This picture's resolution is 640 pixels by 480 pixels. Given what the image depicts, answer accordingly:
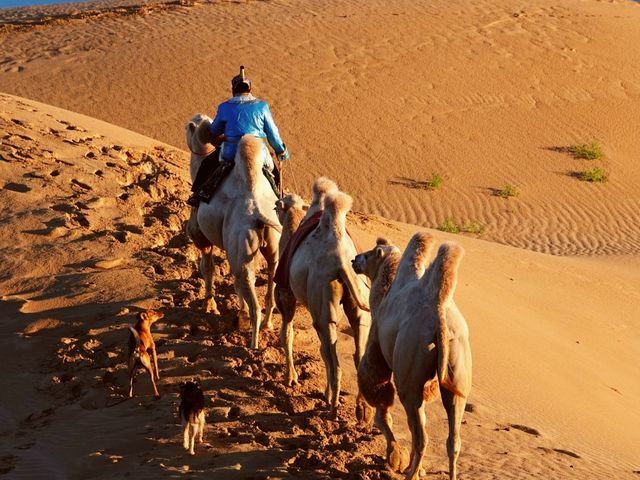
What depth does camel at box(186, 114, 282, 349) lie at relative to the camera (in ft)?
32.8

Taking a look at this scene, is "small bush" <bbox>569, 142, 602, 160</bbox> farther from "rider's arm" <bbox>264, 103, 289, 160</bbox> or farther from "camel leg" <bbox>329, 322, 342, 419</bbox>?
"camel leg" <bbox>329, 322, 342, 419</bbox>

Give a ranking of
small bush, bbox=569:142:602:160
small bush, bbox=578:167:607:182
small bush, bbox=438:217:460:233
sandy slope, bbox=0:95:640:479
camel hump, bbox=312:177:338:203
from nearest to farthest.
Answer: sandy slope, bbox=0:95:640:479 → camel hump, bbox=312:177:338:203 → small bush, bbox=438:217:460:233 → small bush, bbox=578:167:607:182 → small bush, bbox=569:142:602:160

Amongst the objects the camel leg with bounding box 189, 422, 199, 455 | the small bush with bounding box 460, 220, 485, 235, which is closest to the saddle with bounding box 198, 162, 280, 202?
the camel leg with bounding box 189, 422, 199, 455

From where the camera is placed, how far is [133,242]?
12789 millimetres

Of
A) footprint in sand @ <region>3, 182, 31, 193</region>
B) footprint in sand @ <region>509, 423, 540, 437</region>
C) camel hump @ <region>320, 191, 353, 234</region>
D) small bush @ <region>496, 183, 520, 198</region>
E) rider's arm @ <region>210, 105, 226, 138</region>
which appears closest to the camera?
camel hump @ <region>320, 191, 353, 234</region>

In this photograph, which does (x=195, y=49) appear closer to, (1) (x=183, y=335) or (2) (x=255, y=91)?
(2) (x=255, y=91)

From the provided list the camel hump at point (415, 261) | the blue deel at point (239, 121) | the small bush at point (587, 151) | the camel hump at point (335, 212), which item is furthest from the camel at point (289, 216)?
the small bush at point (587, 151)

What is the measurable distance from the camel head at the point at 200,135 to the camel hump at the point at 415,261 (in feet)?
14.0

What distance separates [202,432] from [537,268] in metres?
10.4

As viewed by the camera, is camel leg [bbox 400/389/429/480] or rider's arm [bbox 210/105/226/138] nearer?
camel leg [bbox 400/389/429/480]

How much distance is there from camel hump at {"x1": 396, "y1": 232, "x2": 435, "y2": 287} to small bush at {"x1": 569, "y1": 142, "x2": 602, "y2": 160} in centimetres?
2080

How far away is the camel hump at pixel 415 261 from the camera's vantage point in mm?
7695

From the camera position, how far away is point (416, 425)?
7367 mm

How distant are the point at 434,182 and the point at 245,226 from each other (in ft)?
52.8
